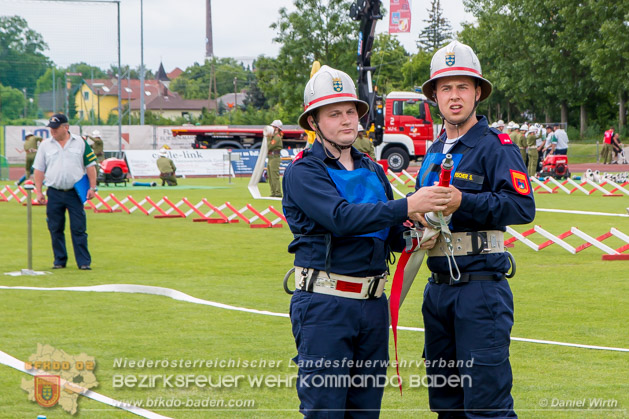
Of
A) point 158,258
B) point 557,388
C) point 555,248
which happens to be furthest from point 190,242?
point 557,388

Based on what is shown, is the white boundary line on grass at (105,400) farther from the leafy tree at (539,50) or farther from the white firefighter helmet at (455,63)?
the leafy tree at (539,50)

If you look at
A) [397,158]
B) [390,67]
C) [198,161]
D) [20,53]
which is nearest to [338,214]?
[397,158]

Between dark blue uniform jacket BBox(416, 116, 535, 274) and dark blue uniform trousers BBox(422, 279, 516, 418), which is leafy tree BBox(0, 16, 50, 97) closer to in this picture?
dark blue uniform jacket BBox(416, 116, 535, 274)

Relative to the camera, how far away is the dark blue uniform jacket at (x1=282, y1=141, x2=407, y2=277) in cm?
379

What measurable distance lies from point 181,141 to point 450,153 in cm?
4450

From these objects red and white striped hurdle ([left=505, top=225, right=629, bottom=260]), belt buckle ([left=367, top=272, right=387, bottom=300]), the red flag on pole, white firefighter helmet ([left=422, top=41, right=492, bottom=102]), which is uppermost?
the red flag on pole

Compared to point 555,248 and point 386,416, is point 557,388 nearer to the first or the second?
point 386,416

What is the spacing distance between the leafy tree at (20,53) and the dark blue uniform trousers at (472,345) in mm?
36512

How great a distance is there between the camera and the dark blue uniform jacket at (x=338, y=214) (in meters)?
3.79

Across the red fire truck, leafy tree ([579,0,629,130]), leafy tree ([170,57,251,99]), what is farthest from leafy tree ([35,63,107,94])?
leafy tree ([170,57,251,99])

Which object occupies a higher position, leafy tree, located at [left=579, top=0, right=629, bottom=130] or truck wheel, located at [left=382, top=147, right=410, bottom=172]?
leafy tree, located at [left=579, top=0, right=629, bottom=130]

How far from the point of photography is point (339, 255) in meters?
3.96

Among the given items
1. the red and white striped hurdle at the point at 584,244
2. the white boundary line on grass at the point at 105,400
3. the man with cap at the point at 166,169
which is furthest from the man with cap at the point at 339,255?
the man with cap at the point at 166,169

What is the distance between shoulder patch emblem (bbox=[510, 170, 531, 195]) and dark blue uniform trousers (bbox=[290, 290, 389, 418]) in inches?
31.7
